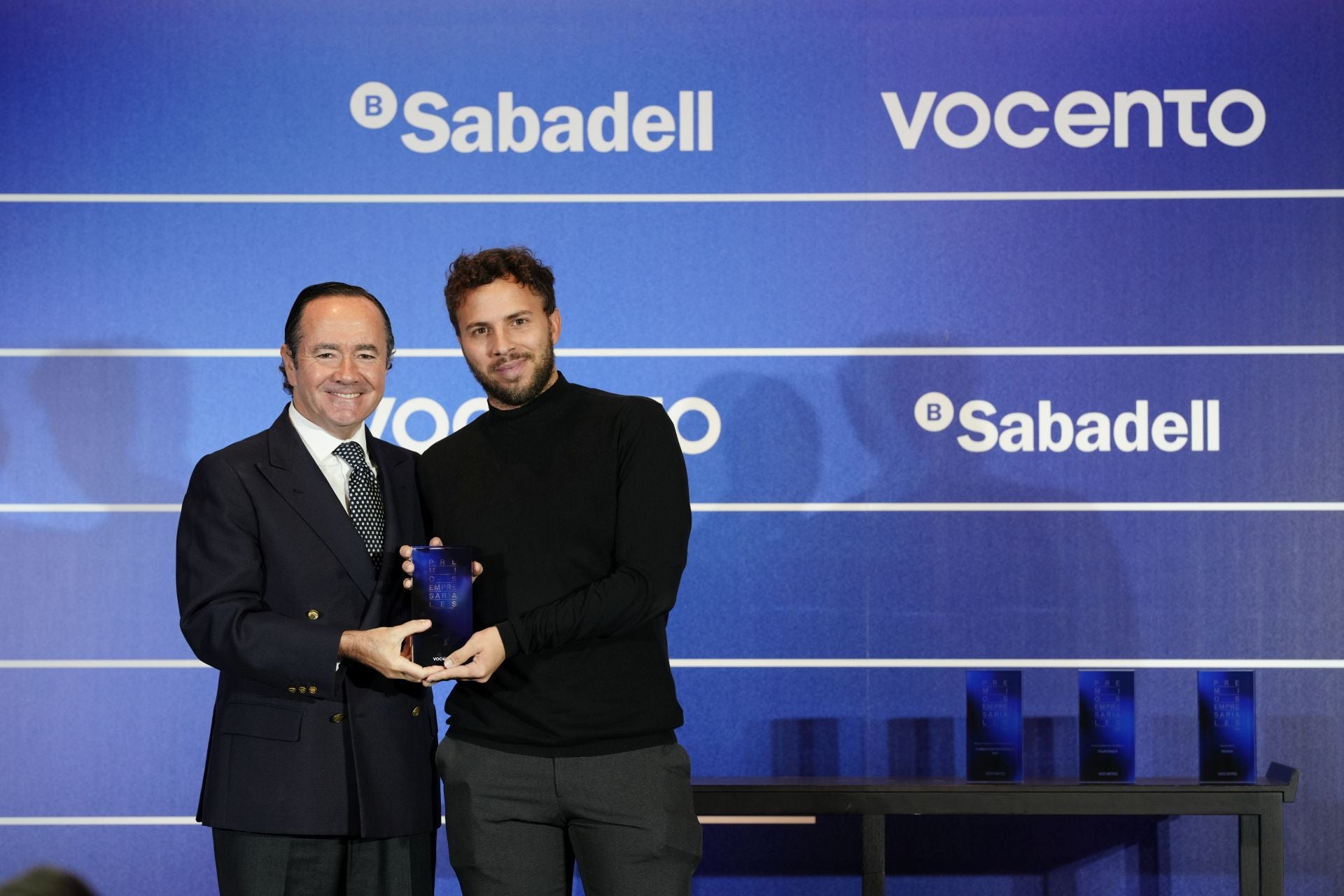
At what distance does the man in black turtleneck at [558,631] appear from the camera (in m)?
2.21

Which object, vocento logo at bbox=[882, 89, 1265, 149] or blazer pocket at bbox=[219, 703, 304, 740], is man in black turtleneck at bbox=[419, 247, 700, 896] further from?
vocento logo at bbox=[882, 89, 1265, 149]

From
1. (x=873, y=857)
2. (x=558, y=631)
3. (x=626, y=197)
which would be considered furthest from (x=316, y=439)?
(x=873, y=857)

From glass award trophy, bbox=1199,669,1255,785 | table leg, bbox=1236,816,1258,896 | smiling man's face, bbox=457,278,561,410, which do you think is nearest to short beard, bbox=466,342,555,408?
smiling man's face, bbox=457,278,561,410

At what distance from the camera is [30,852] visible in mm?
3408

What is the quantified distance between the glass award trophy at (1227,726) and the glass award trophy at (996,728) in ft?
1.36

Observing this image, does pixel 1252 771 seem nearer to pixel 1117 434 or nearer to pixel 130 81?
pixel 1117 434

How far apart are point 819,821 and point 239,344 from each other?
1977 mm

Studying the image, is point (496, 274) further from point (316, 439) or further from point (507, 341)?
point (316, 439)

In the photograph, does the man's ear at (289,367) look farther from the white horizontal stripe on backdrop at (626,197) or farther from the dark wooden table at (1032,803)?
the dark wooden table at (1032,803)

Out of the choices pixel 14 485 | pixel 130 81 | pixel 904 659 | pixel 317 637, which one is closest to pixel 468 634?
pixel 317 637

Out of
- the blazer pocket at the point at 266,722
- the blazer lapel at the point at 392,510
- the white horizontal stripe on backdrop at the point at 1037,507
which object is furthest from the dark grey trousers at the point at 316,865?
the white horizontal stripe on backdrop at the point at 1037,507

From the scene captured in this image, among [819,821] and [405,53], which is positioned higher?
[405,53]

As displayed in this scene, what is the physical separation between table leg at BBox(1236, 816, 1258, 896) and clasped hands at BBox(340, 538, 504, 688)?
184 centimetres

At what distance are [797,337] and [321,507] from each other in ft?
5.03
